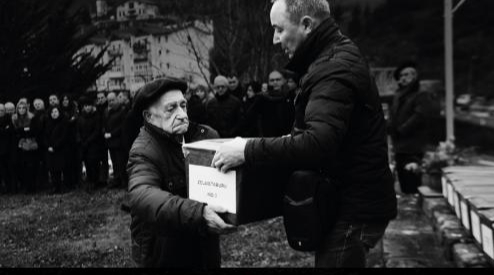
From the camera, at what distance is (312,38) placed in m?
2.46

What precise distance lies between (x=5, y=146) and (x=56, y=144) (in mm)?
1887

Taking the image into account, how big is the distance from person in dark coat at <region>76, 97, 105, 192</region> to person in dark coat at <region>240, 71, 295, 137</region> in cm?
272

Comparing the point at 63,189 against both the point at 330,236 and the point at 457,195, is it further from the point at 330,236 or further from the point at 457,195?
the point at 330,236

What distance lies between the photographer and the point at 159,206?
2367 millimetres

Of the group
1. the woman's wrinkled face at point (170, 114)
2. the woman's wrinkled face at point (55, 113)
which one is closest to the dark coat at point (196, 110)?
the woman's wrinkled face at point (55, 113)

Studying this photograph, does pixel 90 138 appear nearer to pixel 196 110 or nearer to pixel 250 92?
pixel 196 110

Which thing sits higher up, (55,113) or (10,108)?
(10,108)

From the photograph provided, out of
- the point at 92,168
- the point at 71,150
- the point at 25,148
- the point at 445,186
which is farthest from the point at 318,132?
the point at 92,168

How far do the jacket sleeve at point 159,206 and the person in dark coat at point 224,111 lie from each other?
17.8 feet

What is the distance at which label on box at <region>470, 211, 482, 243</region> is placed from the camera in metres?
4.62

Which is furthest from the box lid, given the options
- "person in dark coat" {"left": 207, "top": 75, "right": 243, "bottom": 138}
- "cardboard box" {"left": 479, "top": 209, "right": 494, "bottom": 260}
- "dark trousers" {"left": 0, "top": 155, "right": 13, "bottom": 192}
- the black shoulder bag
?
"person in dark coat" {"left": 207, "top": 75, "right": 243, "bottom": 138}

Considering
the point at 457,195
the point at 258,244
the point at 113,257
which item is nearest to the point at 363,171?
the point at 457,195

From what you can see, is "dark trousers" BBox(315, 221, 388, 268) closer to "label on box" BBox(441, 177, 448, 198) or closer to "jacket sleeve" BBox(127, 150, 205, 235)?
"jacket sleeve" BBox(127, 150, 205, 235)

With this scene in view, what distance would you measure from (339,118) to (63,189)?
14.6 ft
